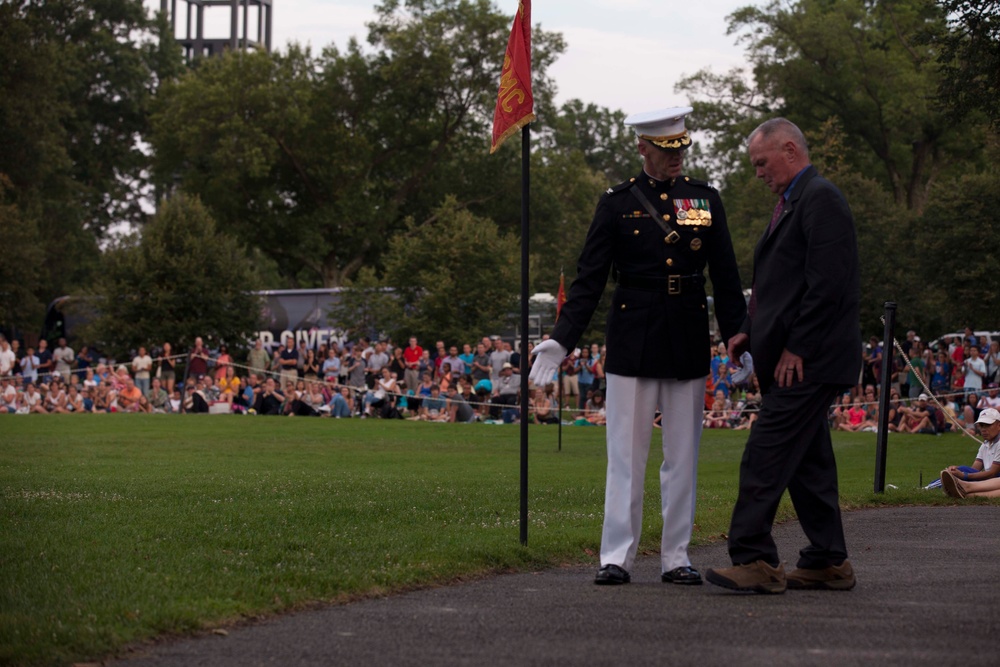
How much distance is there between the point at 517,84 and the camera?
8781mm

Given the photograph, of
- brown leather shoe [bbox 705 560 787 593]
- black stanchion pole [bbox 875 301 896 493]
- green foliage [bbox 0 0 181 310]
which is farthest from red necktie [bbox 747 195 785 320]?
green foliage [bbox 0 0 181 310]

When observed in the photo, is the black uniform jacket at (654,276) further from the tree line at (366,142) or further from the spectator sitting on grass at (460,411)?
the tree line at (366,142)

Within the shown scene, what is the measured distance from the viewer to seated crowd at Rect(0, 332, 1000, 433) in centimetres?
2952

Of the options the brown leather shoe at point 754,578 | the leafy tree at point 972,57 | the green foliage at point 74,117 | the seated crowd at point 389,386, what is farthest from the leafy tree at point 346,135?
the brown leather shoe at point 754,578

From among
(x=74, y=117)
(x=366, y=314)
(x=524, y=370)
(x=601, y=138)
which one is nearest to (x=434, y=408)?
(x=366, y=314)

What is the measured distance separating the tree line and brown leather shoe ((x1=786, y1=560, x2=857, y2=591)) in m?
38.6

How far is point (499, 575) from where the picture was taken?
7922 mm

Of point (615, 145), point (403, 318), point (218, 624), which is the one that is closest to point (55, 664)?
point (218, 624)

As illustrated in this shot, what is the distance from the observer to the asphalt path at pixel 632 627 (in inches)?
213

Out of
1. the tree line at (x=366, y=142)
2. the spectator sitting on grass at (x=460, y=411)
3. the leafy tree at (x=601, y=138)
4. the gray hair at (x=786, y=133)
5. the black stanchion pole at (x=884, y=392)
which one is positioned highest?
the leafy tree at (x=601, y=138)

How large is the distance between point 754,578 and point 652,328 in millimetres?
1414

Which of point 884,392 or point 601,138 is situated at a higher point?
point 601,138

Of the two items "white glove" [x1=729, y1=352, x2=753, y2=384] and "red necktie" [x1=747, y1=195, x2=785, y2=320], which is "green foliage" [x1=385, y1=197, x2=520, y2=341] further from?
"red necktie" [x1=747, y1=195, x2=785, y2=320]

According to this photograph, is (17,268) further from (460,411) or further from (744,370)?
(744,370)
